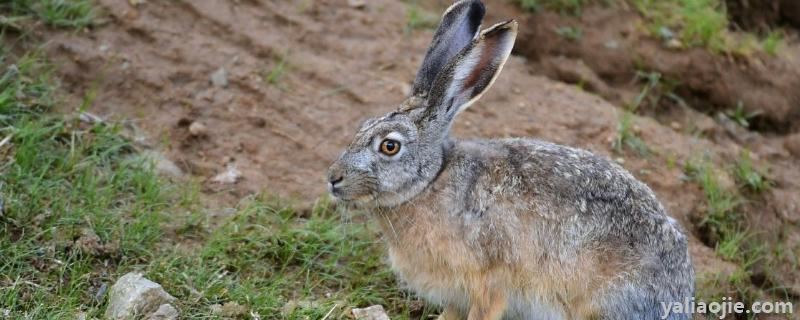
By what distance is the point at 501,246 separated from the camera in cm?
474

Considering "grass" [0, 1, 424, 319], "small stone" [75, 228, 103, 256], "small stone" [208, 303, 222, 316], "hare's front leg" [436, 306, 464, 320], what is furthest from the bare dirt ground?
"hare's front leg" [436, 306, 464, 320]

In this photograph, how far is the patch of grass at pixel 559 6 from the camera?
743 centimetres

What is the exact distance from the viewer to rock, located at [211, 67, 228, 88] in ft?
21.4

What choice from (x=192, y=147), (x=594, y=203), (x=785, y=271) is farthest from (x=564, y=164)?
(x=192, y=147)

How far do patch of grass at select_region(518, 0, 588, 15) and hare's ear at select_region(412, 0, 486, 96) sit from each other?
2.25 meters

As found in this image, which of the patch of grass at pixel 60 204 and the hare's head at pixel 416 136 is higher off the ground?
the hare's head at pixel 416 136

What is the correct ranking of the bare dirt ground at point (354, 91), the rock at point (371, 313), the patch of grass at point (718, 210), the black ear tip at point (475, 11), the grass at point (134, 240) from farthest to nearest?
the bare dirt ground at point (354, 91), the patch of grass at point (718, 210), the black ear tip at point (475, 11), the rock at point (371, 313), the grass at point (134, 240)

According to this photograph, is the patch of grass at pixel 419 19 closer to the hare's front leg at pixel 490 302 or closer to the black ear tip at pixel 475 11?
the black ear tip at pixel 475 11

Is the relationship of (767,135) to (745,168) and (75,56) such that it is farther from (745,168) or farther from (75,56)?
(75,56)

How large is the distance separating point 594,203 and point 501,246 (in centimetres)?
49

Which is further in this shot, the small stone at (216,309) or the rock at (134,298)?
the small stone at (216,309)

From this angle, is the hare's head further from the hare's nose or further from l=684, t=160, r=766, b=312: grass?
l=684, t=160, r=766, b=312: grass

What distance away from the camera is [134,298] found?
4.55 m

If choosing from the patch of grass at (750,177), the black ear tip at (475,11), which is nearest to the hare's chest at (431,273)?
the black ear tip at (475,11)
